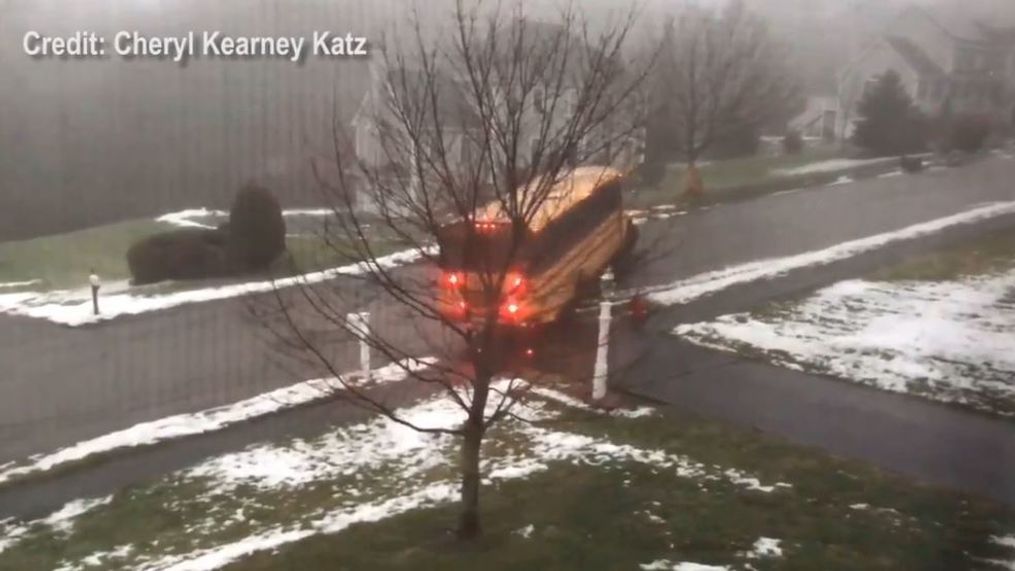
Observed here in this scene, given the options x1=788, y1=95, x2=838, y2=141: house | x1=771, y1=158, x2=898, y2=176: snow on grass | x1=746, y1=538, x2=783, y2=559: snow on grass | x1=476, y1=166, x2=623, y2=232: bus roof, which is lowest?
x1=746, y1=538, x2=783, y2=559: snow on grass

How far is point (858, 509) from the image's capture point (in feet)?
7.82

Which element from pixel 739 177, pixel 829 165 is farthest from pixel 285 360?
pixel 829 165

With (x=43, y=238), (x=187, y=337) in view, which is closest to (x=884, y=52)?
(x=187, y=337)

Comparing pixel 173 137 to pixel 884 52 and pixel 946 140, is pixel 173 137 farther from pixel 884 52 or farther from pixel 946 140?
pixel 946 140

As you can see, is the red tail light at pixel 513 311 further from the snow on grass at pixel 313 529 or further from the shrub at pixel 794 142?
the shrub at pixel 794 142

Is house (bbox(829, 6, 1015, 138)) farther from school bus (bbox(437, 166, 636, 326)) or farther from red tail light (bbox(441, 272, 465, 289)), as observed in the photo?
red tail light (bbox(441, 272, 465, 289))

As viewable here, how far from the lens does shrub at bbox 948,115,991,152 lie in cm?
248

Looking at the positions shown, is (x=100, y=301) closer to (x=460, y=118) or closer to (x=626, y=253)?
(x=460, y=118)

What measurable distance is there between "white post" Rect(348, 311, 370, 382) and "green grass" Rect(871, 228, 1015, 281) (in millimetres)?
1605

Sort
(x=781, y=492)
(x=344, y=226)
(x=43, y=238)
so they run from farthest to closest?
(x=43, y=238), (x=781, y=492), (x=344, y=226)

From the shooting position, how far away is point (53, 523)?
251cm

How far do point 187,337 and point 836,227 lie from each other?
2.17m

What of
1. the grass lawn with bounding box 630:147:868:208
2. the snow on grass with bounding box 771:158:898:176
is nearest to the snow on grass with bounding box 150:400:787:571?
the grass lawn with bounding box 630:147:868:208

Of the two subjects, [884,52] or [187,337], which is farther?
[187,337]
